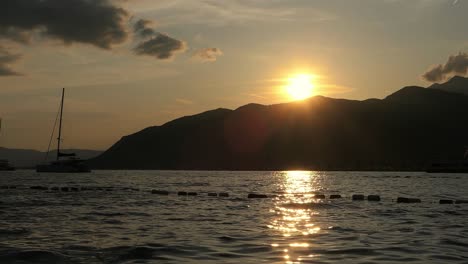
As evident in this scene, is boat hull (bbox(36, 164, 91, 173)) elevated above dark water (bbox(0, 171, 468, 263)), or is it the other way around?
boat hull (bbox(36, 164, 91, 173))

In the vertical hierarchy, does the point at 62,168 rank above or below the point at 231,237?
above

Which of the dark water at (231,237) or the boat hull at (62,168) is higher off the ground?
the boat hull at (62,168)

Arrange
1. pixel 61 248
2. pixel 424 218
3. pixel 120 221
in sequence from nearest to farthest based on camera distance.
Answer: pixel 61 248 → pixel 120 221 → pixel 424 218

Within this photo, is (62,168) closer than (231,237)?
No

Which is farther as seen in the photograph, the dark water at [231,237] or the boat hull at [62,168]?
the boat hull at [62,168]

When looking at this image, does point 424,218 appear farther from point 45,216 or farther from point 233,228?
point 45,216

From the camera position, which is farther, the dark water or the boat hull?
the boat hull

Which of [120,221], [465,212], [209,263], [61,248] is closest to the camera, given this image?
[209,263]

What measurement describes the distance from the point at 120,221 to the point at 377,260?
53.4 ft

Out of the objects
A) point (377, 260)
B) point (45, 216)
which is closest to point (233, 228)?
point (377, 260)

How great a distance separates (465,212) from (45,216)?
27.5m

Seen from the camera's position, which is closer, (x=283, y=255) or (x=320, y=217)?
(x=283, y=255)

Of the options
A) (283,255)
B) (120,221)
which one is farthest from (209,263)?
(120,221)

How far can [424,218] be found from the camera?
103ft
